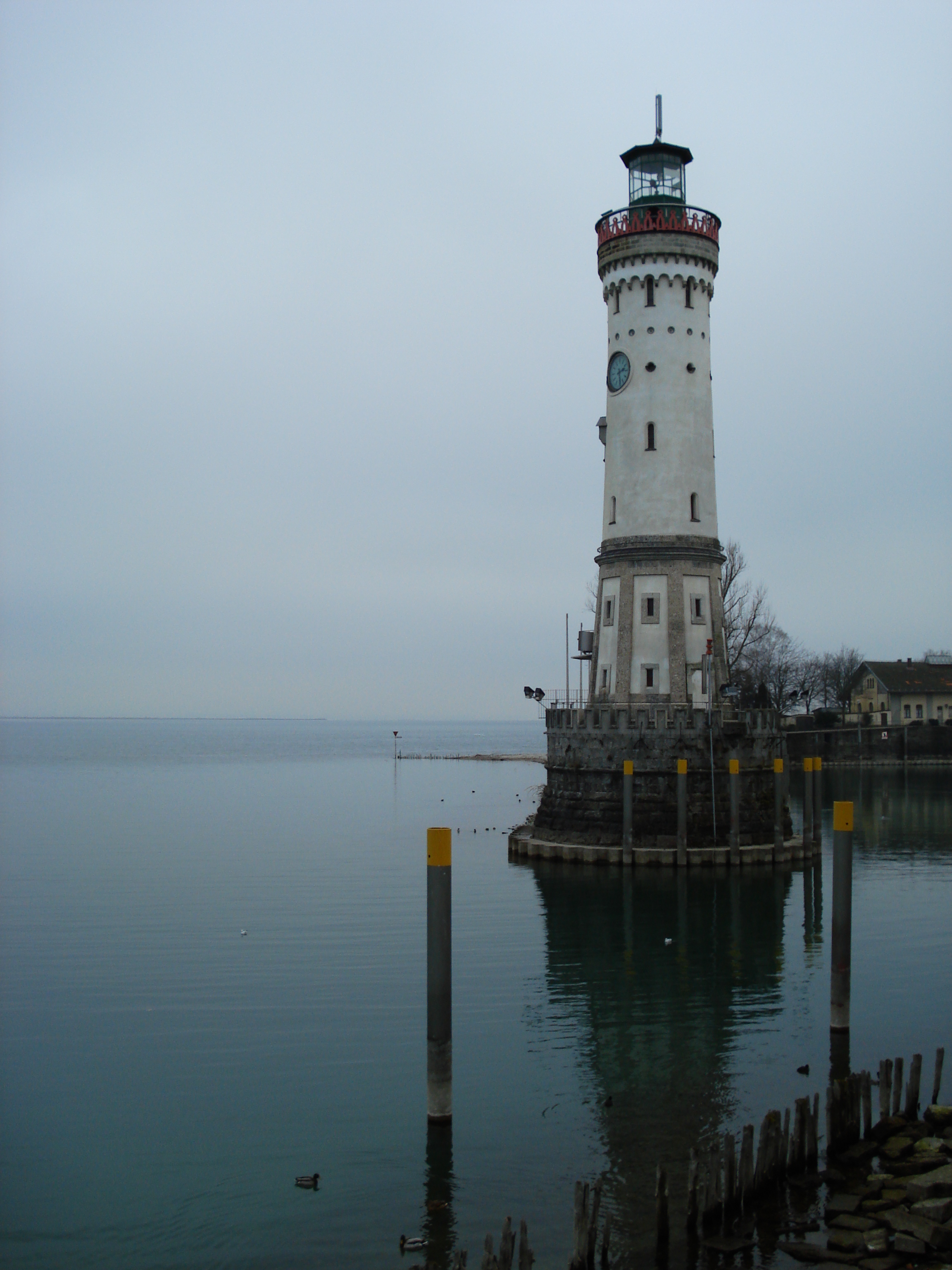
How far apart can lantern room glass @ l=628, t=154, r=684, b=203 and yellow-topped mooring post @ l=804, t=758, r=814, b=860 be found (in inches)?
853

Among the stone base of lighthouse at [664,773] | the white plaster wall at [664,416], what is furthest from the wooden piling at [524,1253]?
the white plaster wall at [664,416]

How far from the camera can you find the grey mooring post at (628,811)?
37.0 meters

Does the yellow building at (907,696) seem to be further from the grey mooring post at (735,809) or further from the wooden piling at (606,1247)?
the wooden piling at (606,1247)

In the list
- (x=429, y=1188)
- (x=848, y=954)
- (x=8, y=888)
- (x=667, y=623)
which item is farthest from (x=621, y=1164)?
(x=8, y=888)

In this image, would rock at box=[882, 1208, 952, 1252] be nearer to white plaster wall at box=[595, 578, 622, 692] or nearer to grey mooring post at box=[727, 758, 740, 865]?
grey mooring post at box=[727, 758, 740, 865]

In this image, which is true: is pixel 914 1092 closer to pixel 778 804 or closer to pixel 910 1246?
pixel 910 1246

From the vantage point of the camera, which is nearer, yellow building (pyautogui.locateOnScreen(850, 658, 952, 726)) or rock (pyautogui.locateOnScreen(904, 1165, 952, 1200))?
rock (pyautogui.locateOnScreen(904, 1165, 952, 1200))

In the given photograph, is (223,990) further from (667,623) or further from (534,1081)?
(667,623)

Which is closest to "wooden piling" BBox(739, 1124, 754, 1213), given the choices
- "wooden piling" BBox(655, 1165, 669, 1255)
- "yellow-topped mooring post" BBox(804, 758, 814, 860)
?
"wooden piling" BBox(655, 1165, 669, 1255)

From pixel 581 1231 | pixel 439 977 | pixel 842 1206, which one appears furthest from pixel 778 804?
pixel 581 1231

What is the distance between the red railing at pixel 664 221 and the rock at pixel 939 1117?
32518 mm

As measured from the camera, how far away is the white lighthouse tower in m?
39.5

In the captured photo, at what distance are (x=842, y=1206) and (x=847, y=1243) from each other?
0.73m

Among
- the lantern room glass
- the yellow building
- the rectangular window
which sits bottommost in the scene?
the yellow building
